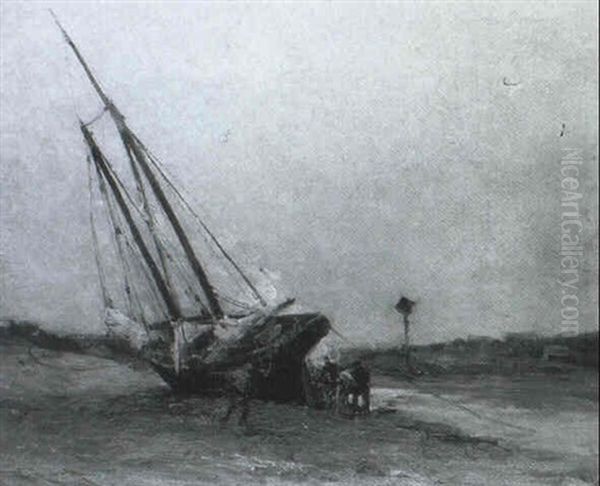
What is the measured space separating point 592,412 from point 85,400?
7.71ft

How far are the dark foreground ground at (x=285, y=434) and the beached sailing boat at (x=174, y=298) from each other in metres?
0.13

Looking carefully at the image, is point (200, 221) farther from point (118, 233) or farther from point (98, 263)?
point (98, 263)

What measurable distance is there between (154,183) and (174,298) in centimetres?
55

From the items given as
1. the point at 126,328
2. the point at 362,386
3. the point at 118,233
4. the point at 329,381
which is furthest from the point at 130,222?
the point at 362,386

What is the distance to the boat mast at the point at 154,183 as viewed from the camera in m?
4.35

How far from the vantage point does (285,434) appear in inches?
170

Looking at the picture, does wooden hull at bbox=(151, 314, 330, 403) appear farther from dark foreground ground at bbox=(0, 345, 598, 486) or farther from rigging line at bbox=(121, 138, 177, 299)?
rigging line at bbox=(121, 138, 177, 299)

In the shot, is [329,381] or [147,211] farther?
[147,211]

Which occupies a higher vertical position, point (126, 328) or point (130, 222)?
point (130, 222)

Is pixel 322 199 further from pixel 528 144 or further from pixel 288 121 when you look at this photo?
pixel 528 144

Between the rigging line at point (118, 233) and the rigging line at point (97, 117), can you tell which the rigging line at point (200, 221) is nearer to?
the rigging line at point (97, 117)

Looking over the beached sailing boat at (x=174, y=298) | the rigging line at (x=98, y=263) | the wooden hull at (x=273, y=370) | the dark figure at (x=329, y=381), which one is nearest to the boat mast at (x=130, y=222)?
the beached sailing boat at (x=174, y=298)

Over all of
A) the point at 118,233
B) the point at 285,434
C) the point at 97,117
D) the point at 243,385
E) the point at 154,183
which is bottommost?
the point at 285,434

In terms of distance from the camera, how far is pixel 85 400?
452cm
